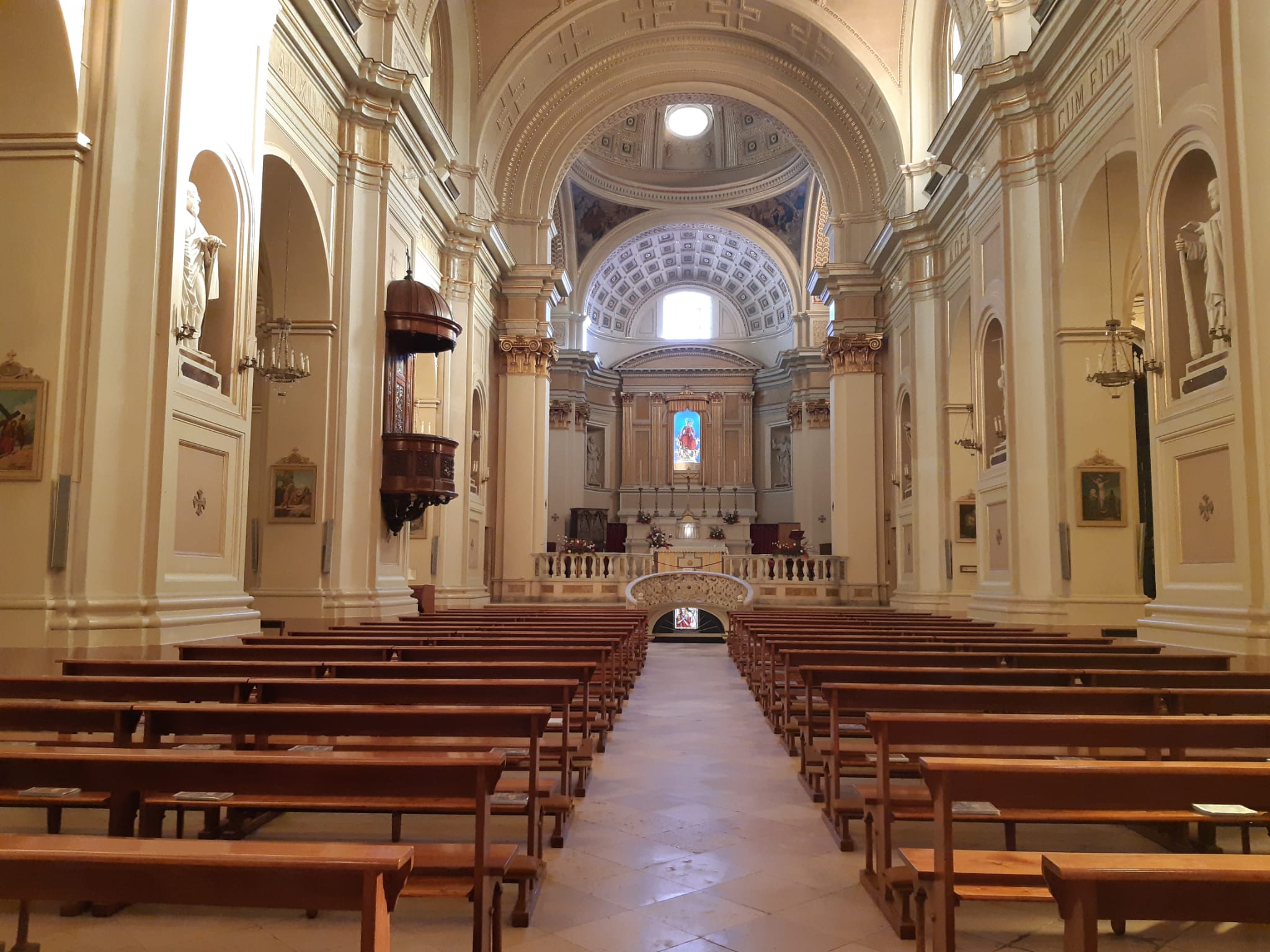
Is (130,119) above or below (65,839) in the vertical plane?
above

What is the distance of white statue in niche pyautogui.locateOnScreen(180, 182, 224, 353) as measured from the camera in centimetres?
731

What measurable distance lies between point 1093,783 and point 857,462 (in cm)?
1745

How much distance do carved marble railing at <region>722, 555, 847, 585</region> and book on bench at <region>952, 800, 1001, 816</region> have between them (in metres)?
14.8

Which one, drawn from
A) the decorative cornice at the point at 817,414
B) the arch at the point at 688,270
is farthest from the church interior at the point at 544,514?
the arch at the point at 688,270

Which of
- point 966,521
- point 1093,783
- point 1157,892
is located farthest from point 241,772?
point 966,521

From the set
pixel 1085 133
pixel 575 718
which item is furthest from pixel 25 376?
pixel 1085 133

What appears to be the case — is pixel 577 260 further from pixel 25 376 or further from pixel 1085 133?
pixel 25 376

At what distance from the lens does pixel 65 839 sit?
167 centimetres

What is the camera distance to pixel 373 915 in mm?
1495

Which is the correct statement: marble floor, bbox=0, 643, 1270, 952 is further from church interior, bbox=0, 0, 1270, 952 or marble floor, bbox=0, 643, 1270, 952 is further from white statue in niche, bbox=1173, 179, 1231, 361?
white statue in niche, bbox=1173, 179, 1231, 361

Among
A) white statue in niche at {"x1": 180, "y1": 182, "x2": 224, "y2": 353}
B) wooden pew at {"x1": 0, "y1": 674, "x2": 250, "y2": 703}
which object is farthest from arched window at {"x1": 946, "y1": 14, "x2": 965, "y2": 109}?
wooden pew at {"x1": 0, "y1": 674, "x2": 250, "y2": 703}

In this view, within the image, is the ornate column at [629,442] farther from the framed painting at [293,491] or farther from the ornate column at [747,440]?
the framed painting at [293,491]

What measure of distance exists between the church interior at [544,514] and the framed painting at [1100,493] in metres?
0.07

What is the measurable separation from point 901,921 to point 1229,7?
7.10 metres
